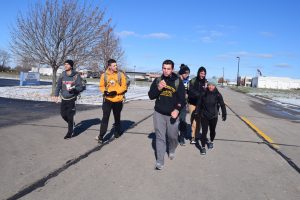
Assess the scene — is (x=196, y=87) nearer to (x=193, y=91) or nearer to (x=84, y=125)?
(x=193, y=91)

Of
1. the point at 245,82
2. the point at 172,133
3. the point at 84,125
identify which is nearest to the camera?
the point at 172,133

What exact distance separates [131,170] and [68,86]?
319cm

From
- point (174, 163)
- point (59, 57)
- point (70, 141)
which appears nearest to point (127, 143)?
point (70, 141)

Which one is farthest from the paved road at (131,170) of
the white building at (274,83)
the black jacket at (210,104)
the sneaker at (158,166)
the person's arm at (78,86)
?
the white building at (274,83)

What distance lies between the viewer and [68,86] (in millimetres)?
8242

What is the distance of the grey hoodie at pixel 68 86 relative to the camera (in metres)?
8.25

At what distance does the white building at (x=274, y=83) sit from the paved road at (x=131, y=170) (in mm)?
132972

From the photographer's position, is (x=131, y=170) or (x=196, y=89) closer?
(x=131, y=170)

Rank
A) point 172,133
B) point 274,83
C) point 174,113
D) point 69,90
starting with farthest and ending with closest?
1. point 274,83
2. point 69,90
3. point 172,133
4. point 174,113

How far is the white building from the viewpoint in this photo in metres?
137

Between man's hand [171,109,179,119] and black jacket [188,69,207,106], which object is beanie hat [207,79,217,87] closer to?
black jacket [188,69,207,106]

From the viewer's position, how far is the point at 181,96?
6.24 meters

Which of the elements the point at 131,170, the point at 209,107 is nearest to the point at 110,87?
the point at 209,107

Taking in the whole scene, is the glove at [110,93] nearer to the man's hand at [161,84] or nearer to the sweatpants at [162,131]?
the sweatpants at [162,131]
